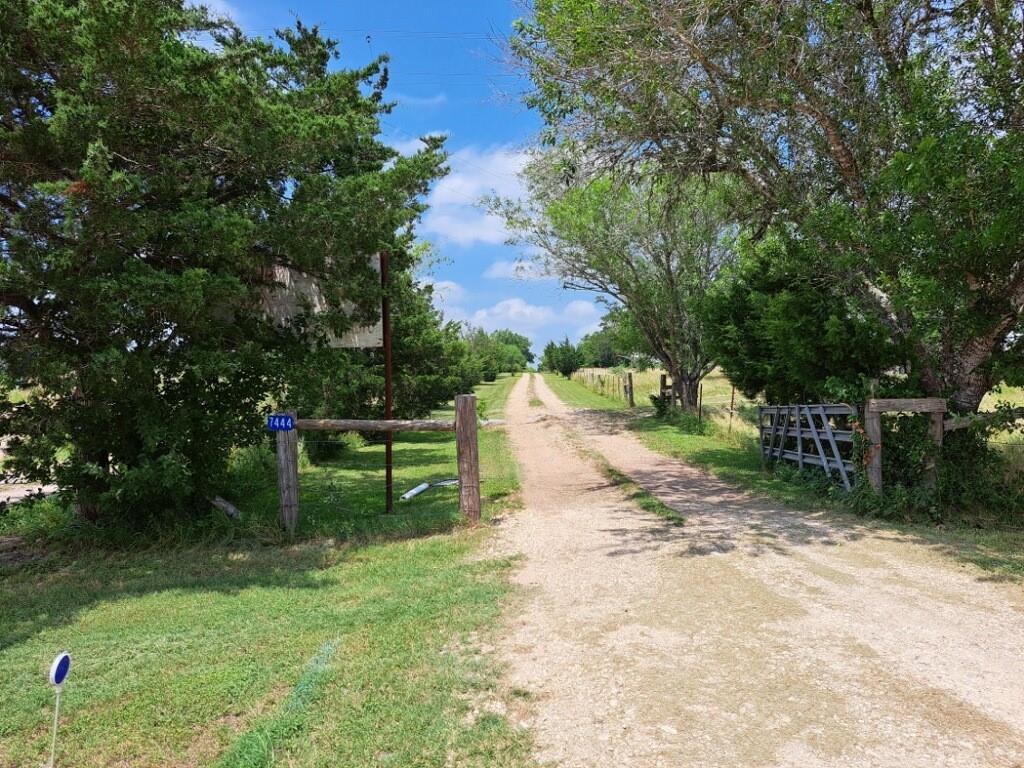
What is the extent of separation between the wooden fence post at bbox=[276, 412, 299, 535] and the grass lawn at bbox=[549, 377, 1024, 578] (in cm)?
662

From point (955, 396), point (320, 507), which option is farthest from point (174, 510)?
point (955, 396)

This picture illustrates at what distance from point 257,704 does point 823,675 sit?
3247mm

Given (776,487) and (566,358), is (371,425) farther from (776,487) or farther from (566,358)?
(566,358)

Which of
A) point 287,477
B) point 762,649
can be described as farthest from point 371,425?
point 762,649

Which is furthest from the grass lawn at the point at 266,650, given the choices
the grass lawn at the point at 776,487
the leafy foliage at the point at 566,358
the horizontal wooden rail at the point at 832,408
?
the leafy foliage at the point at 566,358

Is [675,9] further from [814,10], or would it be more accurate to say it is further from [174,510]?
[174,510]

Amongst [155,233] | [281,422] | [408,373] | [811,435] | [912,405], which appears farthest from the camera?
[408,373]

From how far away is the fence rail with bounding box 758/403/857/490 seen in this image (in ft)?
29.2

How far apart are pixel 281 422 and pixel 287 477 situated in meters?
0.72

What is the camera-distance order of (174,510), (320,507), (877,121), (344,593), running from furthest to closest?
1. (320,507)
2. (877,121)
3. (174,510)
4. (344,593)

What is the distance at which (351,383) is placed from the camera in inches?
544

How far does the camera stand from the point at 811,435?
32.2 feet

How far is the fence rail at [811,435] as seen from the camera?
8.91 metres

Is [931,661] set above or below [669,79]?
below
